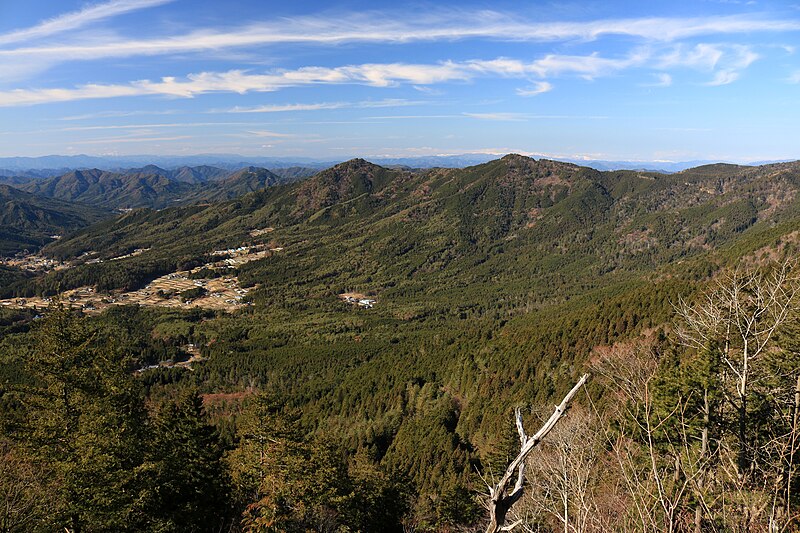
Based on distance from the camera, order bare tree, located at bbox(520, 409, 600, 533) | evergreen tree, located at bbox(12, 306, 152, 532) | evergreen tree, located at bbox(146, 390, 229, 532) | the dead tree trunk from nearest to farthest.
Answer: the dead tree trunk → bare tree, located at bbox(520, 409, 600, 533) → evergreen tree, located at bbox(12, 306, 152, 532) → evergreen tree, located at bbox(146, 390, 229, 532)

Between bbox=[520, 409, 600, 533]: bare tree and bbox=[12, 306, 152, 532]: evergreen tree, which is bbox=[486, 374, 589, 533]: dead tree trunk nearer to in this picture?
bbox=[520, 409, 600, 533]: bare tree

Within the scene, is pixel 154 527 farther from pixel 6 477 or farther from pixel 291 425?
pixel 291 425

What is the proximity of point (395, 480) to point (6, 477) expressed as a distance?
106 feet

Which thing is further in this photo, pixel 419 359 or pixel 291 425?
pixel 419 359

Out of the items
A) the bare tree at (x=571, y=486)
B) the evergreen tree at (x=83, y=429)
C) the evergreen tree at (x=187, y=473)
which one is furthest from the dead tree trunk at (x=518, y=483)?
the evergreen tree at (x=187, y=473)

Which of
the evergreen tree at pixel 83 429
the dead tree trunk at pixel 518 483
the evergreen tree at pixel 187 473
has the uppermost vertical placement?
the dead tree trunk at pixel 518 483

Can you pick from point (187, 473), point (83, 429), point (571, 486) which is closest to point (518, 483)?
point (571, 486)

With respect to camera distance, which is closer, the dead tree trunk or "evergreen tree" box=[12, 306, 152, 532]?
the dead tree trunk

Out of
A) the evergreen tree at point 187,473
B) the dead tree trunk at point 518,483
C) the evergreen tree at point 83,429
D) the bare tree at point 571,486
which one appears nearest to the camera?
the dead tree trunk at point 518,483

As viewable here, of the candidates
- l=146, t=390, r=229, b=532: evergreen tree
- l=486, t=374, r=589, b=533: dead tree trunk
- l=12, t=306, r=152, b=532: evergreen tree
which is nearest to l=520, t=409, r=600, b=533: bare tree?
l=486, t=374, r=589, b=533: dead tree trunk

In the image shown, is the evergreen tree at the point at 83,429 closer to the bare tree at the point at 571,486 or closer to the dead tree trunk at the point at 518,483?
the bare tree at the point at 571,486

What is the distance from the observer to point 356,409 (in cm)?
10975

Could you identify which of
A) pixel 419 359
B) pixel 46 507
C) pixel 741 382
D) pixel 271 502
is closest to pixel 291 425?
pixel 271 502

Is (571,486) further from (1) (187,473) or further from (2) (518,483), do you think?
(1) (187,473)
